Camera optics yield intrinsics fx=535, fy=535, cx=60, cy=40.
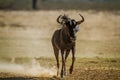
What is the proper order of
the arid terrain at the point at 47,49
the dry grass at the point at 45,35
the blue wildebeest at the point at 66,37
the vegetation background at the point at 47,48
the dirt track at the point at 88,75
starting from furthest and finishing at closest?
the dry grass at the point at 45,35, the vegetation background at the point at 47,48, the arid terrain at the point at 47,49, the dirt track at the point at 88,75, the blue wildebeest at the point at 66,37

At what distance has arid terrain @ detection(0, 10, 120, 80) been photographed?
17.5m

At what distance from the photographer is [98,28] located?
37969mm

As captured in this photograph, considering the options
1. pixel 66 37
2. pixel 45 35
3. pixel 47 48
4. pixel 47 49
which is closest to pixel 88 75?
pixel 66 37

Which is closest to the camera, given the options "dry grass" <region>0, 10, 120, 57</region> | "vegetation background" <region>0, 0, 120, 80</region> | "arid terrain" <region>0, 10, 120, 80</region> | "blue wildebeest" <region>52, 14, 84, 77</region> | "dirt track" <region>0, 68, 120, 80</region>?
"blue wildebeest" <region>52, 14, 84, 77</region>

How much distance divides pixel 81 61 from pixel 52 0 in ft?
236

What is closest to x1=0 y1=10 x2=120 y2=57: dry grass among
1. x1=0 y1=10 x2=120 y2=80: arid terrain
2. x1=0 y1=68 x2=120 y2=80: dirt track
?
x1=0 y1=10 x2=120 y2=80: arid terrain

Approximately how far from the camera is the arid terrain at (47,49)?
1747 centimetres

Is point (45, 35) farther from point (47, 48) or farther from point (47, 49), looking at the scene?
point (47, 49)

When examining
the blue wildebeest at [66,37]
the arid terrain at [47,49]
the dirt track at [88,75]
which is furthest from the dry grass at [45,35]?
the blue wildebeest at [66,37]

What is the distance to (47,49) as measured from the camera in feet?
86.9

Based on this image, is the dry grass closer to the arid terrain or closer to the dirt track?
the arid terrain

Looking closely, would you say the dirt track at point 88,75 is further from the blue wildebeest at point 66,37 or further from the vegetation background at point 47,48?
the blue wildebeest at point 66,37

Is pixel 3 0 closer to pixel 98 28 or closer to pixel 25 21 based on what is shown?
pixel 25 21

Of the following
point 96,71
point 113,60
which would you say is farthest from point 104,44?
point 96,71
